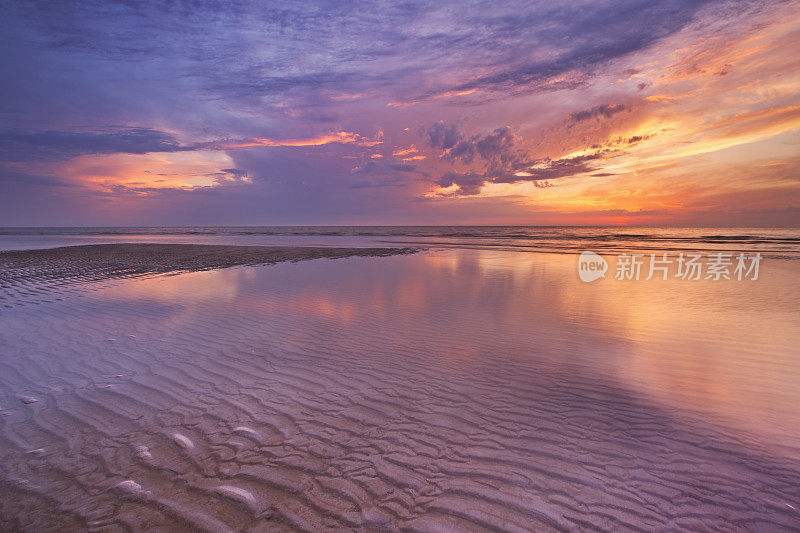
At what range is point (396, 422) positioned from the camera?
3994mm

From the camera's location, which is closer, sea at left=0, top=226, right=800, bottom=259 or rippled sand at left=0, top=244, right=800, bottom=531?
rippled sand at left=0, top=244, right=800, bottom=531

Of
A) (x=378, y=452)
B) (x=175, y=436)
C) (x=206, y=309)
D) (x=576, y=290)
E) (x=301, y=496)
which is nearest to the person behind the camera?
(x=301, y=496)

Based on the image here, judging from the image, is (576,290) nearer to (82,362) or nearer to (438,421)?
(438,421)

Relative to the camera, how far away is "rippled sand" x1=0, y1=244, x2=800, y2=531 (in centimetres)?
281

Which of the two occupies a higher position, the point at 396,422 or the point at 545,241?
the point at 545,241

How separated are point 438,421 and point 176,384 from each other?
3.59m

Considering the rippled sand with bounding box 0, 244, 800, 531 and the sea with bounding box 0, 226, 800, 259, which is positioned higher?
the sea with bounding box 0, 226, 800, 259

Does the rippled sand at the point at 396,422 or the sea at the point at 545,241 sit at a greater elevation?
the sea at the point at 545,241

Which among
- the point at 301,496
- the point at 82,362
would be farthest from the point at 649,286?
the point at 82,362

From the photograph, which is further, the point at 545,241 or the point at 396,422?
the point at 545,241

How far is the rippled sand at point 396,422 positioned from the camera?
9.21ft

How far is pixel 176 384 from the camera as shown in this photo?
16.3 ft

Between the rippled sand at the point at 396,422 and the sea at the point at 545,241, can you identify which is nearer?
the rippled sand at the point at 396,422

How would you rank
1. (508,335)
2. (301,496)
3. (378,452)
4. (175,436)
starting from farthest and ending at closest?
(508,335)
(175,436)
(378,452)
(301,496)
